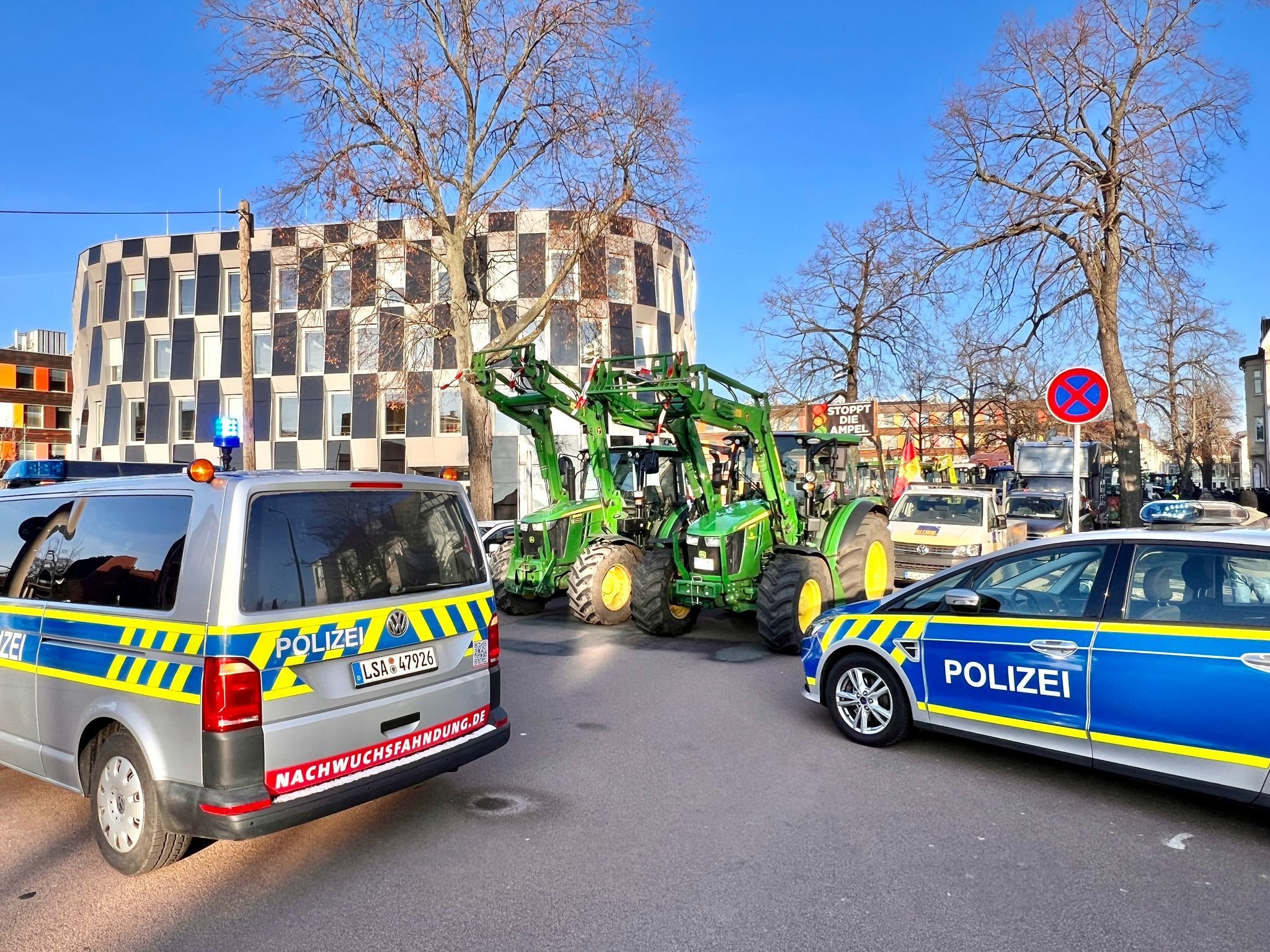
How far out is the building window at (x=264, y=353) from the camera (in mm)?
34875

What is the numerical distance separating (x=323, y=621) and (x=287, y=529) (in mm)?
445

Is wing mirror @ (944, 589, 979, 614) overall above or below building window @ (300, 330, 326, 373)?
below

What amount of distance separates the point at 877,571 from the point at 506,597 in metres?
5.09

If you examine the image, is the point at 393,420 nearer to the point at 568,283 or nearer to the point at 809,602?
the point at 568,283

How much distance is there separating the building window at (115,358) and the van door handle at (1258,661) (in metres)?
40.7

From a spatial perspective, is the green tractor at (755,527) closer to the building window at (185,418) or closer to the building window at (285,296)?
the building window at (285,296)

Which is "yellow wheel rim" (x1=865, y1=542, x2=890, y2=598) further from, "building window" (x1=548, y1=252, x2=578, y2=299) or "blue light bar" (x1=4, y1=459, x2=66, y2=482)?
"building window" (x1=548, y1=252, x2=578, y2=299)

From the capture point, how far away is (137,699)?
3947mm

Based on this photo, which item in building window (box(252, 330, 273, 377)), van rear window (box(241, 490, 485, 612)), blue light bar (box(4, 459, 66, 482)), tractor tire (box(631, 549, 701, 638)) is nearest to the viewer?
van rear window (box(241, 490, 485, 612))

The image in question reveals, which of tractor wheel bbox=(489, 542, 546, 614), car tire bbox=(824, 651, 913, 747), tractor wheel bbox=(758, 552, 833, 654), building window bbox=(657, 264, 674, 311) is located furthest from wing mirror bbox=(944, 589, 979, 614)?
building window bbox=(657, 264, 674, 311)

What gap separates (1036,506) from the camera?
70.2 ft

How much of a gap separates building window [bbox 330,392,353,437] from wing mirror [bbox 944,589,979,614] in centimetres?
3215

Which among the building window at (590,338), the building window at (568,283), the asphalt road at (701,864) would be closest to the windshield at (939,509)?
the building window at (590,338)

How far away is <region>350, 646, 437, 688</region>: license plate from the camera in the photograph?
416 cm
